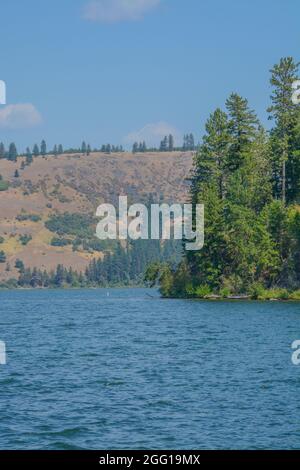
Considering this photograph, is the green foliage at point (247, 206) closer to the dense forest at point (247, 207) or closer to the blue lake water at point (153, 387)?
the dense forest at point (247, 207)

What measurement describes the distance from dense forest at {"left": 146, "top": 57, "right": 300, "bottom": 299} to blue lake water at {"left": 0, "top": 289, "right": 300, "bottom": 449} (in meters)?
32.3

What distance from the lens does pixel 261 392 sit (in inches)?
1486

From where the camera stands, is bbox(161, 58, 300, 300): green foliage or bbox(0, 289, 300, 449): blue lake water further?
bbox(161, 58, 300, 300): green foliage

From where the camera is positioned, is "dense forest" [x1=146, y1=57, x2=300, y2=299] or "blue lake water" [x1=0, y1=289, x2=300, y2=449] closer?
"blue lake water" [x1=0, y1=289, x2=300, y2=449]

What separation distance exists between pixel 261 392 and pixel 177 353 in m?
15.2

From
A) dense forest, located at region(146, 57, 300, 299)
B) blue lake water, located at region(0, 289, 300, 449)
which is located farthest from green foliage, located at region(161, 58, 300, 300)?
blue lake water, located at region(0, 289, 300, 449)

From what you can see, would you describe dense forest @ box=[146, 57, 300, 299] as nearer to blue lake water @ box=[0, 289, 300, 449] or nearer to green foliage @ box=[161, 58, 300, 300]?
green foliage @ box=[161, 58, 300, 300]

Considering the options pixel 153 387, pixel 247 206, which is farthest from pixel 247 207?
pixel 153 387

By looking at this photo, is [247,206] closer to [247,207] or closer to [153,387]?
[247,207]

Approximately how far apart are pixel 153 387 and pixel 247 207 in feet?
238

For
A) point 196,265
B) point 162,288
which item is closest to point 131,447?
point 196,265

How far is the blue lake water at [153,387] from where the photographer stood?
29.8 m

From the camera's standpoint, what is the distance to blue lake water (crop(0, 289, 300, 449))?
29812 mm
